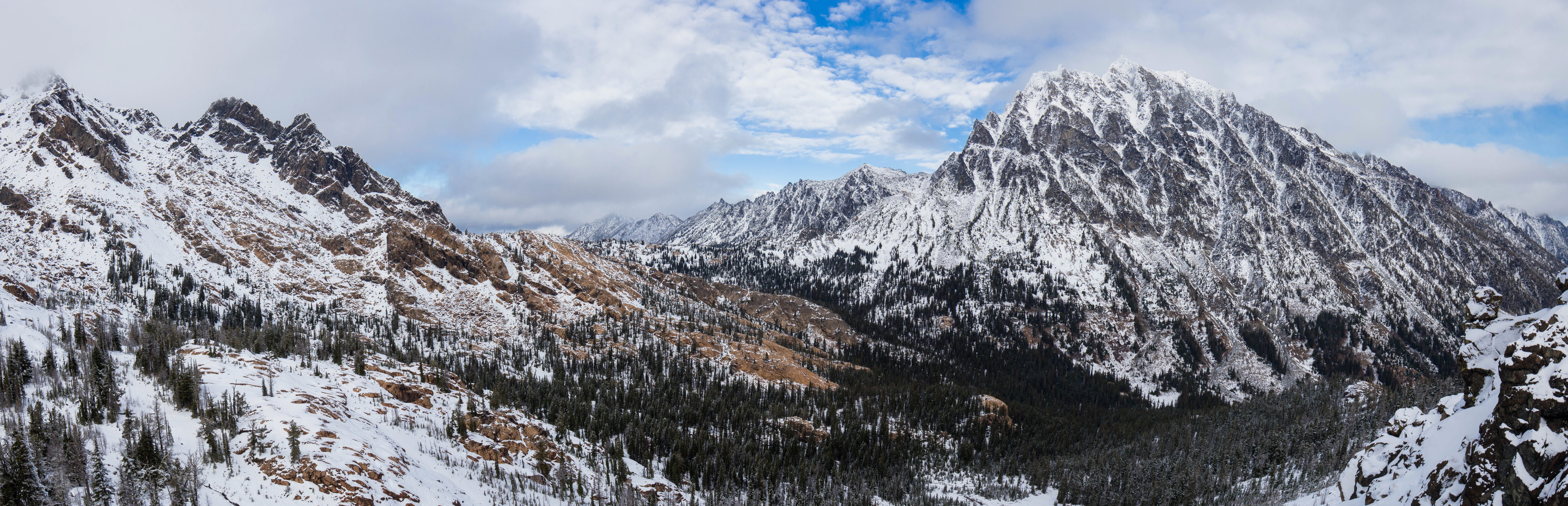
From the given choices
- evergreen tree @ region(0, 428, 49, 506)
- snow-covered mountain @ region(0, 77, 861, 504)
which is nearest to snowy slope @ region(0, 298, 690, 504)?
snow-covered mountain @ region(0, 77, 861, 504)

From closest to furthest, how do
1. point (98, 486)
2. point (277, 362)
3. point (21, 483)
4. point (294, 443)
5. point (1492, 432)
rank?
point (1492, 432) → point (21, 483) → point (98, 486) → point (294, 443) → point (277, 362)

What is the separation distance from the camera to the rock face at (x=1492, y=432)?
29.6 m

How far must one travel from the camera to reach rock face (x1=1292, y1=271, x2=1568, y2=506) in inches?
1164

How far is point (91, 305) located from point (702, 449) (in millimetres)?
137746

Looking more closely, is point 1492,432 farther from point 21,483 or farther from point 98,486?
point 21,483

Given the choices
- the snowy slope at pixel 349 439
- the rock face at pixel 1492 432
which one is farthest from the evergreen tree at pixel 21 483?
the rock face at pixel 1492 432

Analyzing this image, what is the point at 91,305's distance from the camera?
5325 inches

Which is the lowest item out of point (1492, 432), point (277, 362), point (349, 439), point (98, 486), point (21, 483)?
point (349, 439)

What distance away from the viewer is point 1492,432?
32.8 meters

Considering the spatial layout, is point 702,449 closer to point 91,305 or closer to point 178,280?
point 91,305

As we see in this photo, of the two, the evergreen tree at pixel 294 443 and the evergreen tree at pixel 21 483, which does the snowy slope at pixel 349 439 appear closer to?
the evergreen tree at pixel 294 443

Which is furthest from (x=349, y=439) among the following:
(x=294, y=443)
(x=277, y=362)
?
(x=277, y=362)

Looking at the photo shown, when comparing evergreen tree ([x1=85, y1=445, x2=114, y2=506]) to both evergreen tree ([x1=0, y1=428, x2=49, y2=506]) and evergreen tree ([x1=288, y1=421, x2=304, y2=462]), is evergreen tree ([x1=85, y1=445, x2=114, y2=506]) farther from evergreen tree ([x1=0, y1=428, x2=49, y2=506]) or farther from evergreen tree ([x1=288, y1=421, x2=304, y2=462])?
evergreen tree ([x1=288, y1=421, x2=304, y2=462])

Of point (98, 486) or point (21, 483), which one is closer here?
point (21, 483)
